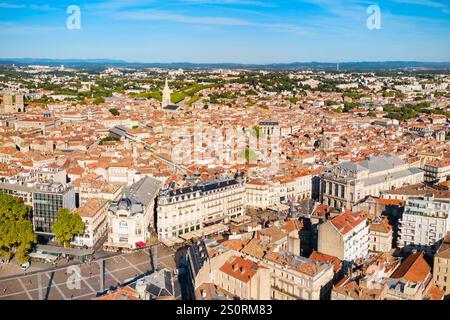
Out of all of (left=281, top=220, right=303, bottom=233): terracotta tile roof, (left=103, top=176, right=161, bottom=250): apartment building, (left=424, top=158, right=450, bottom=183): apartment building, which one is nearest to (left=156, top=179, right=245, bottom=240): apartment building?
(left=103, top=176, right=161, bottom=250): apartment building

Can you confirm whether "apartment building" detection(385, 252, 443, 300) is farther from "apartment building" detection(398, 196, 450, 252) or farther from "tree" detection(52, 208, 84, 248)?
"tree" detection(52, 208, 84, 248)

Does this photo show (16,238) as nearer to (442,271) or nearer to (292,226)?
(292,226)

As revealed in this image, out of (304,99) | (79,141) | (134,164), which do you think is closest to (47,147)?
(79,141)

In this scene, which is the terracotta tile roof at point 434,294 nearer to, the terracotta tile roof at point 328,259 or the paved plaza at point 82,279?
the terracotta tile roof at point 328,259

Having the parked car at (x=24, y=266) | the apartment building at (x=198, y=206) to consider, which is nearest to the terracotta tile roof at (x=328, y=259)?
the apartment building at (x=198, y=206)

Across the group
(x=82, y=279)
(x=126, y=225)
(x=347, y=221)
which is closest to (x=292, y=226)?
(x=347, y=221)

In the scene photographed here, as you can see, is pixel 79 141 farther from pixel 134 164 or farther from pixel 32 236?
pixel 32 236
